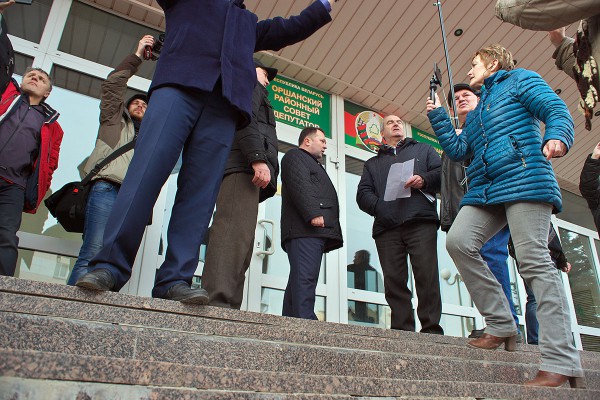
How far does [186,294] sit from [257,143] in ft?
3.68

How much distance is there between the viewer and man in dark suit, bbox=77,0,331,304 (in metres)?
1.98

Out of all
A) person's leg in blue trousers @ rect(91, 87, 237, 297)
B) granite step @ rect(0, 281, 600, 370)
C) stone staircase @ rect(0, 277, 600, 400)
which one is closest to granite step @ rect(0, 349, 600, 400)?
stone staircase @ rect(0, 277, 600, 400)

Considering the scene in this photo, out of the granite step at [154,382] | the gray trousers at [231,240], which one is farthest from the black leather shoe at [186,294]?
the granite step at [154,382]

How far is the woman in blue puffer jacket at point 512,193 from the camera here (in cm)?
231

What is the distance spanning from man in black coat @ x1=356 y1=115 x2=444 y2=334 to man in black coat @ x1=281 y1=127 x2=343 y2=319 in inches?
14.3

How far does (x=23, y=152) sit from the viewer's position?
304cm

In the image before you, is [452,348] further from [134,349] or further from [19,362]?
[19,362]

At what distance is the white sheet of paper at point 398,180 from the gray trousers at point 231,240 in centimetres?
121

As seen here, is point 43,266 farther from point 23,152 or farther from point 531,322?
point 531,322

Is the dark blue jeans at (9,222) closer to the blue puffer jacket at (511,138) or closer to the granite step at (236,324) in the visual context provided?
the granite step at (236,324)

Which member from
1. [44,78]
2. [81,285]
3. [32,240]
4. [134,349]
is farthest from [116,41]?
[134,349]

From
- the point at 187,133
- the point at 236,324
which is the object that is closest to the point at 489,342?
the point at 236,324

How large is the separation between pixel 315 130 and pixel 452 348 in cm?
212

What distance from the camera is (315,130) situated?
400 cm
